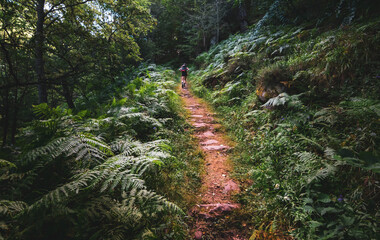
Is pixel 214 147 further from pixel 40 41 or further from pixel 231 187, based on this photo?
pixel 40 41

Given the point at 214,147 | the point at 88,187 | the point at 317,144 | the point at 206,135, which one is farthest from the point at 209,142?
the point at 88,187

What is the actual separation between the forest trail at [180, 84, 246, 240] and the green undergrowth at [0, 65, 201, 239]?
0.63 ft

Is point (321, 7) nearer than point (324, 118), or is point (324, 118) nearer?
point (324, 118)

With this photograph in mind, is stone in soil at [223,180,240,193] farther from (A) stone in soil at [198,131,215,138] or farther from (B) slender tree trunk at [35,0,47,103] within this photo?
(B) slender tree trunk at [35,0,47,103]

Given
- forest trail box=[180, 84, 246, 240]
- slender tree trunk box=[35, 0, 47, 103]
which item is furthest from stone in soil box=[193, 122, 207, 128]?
slender tree trunk box=[35, 0, 47, 103]

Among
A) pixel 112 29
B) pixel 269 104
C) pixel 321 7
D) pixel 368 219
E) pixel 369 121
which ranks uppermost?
pixel 112 29

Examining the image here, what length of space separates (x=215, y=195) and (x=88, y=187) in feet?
6.18

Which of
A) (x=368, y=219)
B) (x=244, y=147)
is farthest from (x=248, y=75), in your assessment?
(x=368, y=219)

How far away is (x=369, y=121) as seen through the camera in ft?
8.43

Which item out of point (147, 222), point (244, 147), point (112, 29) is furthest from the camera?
point (112, 29)

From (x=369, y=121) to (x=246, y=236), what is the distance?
259 centimetres

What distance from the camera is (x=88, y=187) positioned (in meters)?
1.60

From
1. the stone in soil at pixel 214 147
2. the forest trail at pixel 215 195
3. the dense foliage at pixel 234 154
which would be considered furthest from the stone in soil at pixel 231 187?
the stone in soil at pixel 214 147

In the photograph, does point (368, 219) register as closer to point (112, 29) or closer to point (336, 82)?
point (336, 82)
